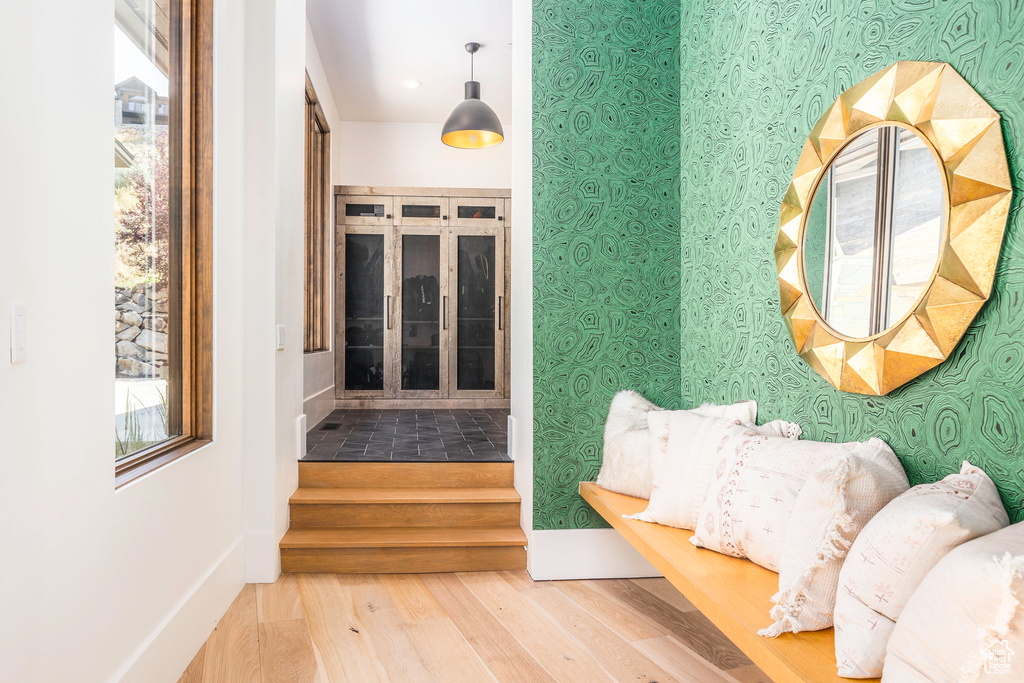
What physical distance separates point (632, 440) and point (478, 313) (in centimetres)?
328

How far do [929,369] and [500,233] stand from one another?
4352 millimetres

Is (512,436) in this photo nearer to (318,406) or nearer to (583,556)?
(583,556)

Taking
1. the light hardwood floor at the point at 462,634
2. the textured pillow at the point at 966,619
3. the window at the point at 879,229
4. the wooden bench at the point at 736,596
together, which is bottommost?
the light hardwood floor at the point at 462,634

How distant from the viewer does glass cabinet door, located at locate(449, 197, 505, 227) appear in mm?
5395

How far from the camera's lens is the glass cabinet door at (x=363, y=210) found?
17.5 feet

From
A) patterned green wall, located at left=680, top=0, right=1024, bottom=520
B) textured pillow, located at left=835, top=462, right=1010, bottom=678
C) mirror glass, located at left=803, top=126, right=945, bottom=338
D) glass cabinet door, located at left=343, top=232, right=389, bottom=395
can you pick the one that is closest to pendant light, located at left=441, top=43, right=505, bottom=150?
glass cabinet door, located at left=343, top=232, right=389, bottom=395

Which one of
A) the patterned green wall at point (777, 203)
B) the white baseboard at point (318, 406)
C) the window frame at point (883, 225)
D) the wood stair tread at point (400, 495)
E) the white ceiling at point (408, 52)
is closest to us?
the patterned green wall at point (777, 203)

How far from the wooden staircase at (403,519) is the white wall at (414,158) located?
375 centimetres

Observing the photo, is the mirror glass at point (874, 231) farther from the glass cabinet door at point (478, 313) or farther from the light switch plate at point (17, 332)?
the glass cabinet door at point (478, 313)

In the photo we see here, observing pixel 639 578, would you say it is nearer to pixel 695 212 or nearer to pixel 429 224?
pixel 695 212

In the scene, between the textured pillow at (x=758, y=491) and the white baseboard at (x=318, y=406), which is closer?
the textured pillow at (x=758, y=491)

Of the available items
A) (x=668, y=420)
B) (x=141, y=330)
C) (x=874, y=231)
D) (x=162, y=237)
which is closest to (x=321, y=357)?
(x=162, y=237)

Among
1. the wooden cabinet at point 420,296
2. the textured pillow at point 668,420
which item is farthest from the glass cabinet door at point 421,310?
the textured pillow at point 668,420

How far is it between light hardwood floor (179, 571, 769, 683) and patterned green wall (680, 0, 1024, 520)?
0.78 m
